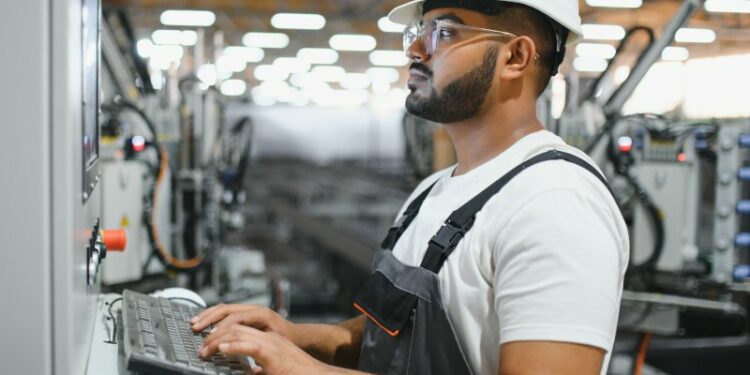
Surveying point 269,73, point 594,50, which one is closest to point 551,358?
point 594,50

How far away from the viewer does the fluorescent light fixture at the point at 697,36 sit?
1480 centimetres

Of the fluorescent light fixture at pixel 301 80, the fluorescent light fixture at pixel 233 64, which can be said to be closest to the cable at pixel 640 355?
the fluorescent light fixture at pixel 233 64

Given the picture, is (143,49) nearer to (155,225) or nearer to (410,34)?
(155,225)

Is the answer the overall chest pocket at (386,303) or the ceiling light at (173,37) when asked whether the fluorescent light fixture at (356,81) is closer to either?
the ceiling light at (173,37)

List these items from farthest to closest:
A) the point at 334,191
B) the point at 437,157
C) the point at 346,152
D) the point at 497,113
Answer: the point at 346,152 → the point at 334,191 → the point at 437,157 → the point at 497,113

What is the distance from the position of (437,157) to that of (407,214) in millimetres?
6978

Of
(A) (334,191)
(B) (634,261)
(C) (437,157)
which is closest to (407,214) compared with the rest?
(B) (634,261)

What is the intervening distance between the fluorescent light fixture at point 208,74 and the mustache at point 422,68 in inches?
201

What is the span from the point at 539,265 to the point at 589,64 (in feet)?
67.0

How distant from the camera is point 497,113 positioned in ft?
5.54

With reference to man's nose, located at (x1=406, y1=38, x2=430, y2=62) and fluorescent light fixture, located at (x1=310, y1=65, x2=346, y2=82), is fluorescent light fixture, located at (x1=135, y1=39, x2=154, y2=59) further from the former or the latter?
fluorescent light fixture, located at (x1=310, y1=65, x2=346, y2=82)
